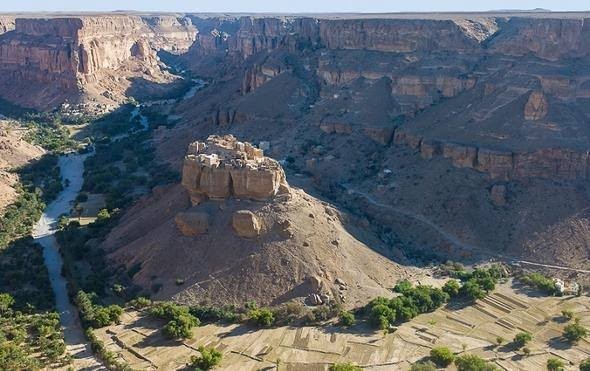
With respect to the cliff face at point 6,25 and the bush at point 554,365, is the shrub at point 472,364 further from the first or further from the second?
the cliff face at point 6,25

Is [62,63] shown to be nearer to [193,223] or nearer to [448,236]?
[193,223]

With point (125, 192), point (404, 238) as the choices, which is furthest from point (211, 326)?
point (125, 192)

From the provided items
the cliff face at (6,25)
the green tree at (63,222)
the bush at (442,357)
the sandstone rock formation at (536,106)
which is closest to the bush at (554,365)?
the bush at (442,357)

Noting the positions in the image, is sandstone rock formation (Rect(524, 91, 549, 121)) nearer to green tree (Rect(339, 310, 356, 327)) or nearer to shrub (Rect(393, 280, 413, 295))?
shrub (Rect(393, 280, 413, 295))

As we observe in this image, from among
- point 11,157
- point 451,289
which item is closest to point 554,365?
point 451,289

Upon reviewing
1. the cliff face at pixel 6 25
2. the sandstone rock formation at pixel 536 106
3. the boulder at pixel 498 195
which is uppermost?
the cliff face at pixel 6 25

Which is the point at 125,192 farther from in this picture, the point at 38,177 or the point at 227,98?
the point at 227,98

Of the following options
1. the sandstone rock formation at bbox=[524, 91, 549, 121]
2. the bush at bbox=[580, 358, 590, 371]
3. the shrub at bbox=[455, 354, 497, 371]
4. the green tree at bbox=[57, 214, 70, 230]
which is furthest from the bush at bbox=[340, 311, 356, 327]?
the sandstone rock formation at bbox=[524, 91, 549, 121]

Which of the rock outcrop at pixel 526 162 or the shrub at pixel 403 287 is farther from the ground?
the rock outcrop at pixel 526 162
